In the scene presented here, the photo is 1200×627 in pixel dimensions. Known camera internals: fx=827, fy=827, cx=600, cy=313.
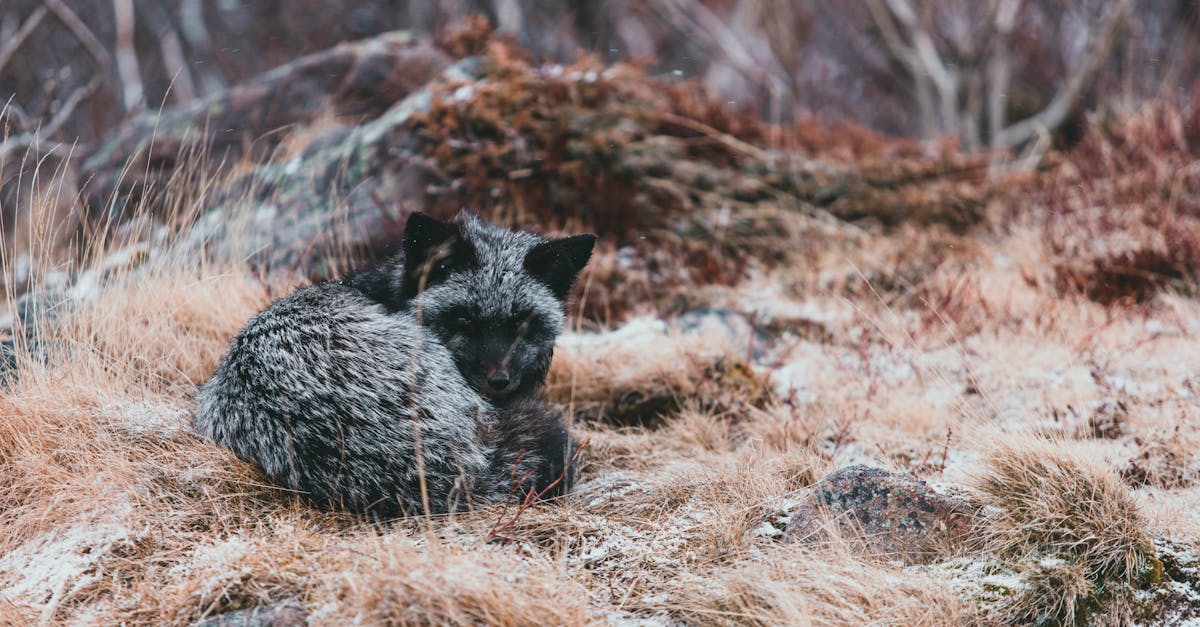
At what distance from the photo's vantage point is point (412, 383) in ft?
11.2

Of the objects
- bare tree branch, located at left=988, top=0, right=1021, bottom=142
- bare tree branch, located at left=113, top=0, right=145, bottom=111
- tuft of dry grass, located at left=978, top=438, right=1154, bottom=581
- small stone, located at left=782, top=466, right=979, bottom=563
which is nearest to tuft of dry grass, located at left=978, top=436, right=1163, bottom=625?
tuft of dry grass, located at left=978, top=438, right=1154, bottom=581

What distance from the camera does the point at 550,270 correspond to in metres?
4.46

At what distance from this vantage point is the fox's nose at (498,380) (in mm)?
3820

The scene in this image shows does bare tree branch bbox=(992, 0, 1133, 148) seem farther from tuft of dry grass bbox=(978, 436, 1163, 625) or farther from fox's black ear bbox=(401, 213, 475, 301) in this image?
fox's black ear bbox=(401, 213, 475, 301)

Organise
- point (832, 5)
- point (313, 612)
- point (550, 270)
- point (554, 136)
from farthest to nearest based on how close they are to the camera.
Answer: point (832, 5)
point (554, 136)
point (550, 270)
point (313, 612)

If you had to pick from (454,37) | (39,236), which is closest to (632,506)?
(39,236)

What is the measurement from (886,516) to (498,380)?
177cm

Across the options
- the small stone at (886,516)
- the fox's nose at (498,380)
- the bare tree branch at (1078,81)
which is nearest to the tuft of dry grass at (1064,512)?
the small stone at (886,516)

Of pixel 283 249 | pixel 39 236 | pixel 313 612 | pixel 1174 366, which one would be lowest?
pixel 1174 366

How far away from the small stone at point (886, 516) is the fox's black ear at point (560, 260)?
5.86ft

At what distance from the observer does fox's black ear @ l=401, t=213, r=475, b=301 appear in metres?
4.01

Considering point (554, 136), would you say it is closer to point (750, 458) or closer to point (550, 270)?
point (550, 270)

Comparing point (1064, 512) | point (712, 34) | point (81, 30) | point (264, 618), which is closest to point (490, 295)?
point (264, 618)

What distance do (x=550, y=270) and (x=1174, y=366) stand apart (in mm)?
4171
